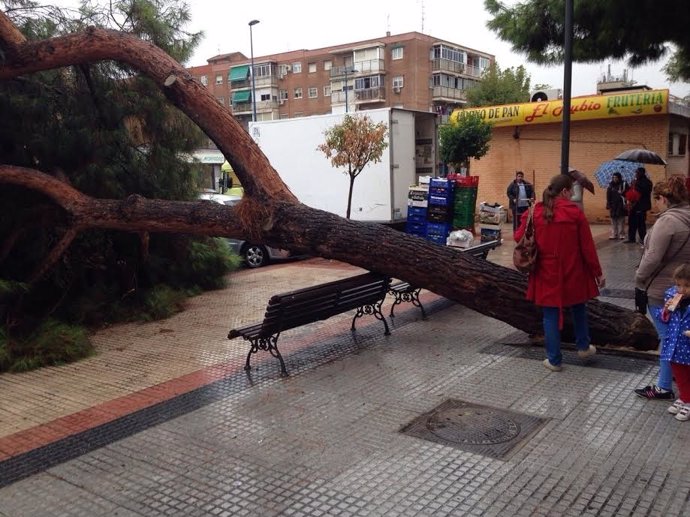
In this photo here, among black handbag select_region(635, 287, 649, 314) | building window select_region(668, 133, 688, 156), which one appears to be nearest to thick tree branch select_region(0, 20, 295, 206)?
black handbag select_region(635, 287, 649, 314)

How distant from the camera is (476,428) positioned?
457 centimetres

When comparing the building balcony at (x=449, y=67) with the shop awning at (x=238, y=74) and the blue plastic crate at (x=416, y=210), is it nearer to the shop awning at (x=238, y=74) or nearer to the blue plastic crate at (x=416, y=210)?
the shop awning at (x=238, y=74)

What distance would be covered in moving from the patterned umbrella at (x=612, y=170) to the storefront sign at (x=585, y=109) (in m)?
1.33

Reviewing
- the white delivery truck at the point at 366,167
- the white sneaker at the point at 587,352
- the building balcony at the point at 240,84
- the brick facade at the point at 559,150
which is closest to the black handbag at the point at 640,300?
the white sneaker at the point at 587,352

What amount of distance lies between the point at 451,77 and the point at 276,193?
6206cm

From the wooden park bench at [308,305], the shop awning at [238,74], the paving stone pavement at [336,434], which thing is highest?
the shop awning at [238,74]

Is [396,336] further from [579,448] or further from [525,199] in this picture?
[525,199]

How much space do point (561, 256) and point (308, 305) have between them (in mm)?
2403

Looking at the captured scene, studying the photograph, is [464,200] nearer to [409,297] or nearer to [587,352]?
[409,297]

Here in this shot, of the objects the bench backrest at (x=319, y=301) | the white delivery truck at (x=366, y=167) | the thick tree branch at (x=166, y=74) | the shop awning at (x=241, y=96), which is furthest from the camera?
the shop awning at (x=241, y=96)

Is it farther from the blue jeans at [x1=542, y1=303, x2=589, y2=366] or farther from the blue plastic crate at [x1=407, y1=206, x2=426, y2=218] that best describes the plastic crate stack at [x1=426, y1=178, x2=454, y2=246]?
the blue jeans at [x1=542, y1=303, x2=589, y2=366]

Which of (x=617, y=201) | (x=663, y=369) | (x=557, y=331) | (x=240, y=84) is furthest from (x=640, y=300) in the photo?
(x=240, y=84)

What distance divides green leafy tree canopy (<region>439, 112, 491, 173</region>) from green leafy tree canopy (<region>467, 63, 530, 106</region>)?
63.0ft

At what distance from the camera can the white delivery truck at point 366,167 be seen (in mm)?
15070
